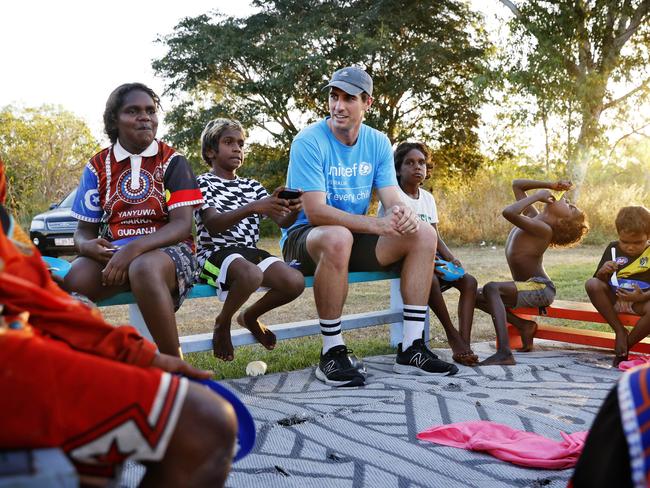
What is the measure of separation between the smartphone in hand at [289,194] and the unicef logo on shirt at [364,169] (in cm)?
55

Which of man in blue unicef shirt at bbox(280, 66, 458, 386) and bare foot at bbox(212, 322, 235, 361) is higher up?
man in blue unicef shirt at bbox(280, 66, 458, 386)

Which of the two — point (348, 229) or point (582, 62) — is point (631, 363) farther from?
point (582, 62)

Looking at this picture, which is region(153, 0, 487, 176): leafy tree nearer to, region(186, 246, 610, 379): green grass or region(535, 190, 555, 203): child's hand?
region(186, 246, 610, 379): green grass

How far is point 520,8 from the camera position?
53.3ft

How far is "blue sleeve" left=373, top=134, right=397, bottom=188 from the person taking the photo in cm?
395

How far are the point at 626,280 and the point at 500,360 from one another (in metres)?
0.97

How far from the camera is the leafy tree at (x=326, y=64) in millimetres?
19078

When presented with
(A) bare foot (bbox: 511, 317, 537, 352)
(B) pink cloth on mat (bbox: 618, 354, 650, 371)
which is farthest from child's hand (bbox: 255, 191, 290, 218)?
(B) pink cloth on mat (bbox: 618, 354, 650, 371)

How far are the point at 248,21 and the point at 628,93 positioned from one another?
462 inches

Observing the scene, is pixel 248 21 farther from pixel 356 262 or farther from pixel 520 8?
pixel 356 262

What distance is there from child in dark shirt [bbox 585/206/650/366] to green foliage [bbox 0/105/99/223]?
1714 cm

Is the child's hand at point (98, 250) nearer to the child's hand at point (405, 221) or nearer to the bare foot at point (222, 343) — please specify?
the bare foot at point (222, 343)

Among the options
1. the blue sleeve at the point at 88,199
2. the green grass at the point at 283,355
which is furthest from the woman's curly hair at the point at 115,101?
the green grass at the point at 283,355

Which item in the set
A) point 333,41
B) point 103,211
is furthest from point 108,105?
point 333,41
